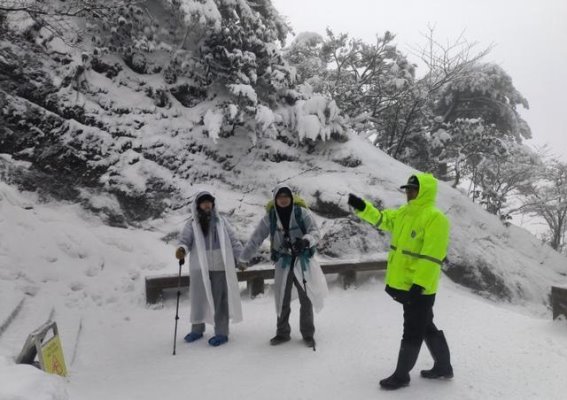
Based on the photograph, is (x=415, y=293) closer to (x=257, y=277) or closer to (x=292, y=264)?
(x=292, y=264)

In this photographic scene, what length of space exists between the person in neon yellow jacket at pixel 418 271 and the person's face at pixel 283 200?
1.47 m

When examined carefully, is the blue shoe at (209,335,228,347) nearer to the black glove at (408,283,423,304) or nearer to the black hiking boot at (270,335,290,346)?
the black hiking boot at (270,335,290,346)

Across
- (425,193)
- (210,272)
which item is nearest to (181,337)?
(210,272)

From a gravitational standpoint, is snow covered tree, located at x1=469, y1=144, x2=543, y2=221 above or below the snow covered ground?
above

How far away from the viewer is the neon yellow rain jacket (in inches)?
150

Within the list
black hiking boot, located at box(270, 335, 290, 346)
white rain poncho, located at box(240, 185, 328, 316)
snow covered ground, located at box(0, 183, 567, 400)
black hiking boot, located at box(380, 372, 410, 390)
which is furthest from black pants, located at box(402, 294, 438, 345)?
black hiking boot, located at box(270, 335, 290, 346)

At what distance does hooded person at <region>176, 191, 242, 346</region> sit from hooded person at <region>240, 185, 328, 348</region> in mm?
576

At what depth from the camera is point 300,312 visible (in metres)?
5.24

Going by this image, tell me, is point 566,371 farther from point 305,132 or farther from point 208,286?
point 305,132

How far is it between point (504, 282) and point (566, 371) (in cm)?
510

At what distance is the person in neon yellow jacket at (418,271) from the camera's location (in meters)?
3.82

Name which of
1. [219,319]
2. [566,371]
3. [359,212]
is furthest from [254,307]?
[566,371]

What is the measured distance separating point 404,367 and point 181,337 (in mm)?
2991

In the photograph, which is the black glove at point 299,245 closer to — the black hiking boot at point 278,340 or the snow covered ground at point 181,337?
the black hiking boot at point 278,340
